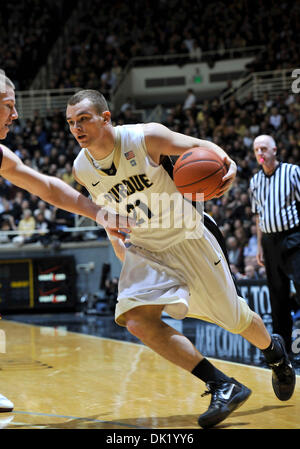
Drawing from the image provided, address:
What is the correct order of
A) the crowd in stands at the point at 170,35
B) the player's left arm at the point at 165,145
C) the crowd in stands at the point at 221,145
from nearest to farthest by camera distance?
the player's left arm at the point at 165,145
the crowd in stands at the point at 221,145
the crowd in stands at the point at 170,35

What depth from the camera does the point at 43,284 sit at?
1217 centimetres

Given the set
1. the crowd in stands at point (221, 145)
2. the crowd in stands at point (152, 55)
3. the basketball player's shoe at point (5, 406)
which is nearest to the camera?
the basketball player's shoe at point (5, 406)

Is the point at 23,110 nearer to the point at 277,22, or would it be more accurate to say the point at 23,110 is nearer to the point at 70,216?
the point at 70,216

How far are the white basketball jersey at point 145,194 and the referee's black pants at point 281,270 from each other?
83.6 inches

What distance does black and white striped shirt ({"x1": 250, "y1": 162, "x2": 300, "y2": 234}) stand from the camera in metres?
5.22

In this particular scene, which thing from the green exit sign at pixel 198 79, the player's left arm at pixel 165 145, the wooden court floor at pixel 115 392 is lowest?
the wooden court floor at pixel 115 392

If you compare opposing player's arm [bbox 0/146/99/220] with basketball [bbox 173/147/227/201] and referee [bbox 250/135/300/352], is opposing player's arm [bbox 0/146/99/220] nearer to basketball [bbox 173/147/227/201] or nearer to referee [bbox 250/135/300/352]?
basketball [bbox 173/147/227/201]

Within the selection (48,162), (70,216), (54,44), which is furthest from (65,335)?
(54,44)

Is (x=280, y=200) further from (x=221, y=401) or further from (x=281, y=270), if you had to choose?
(x=221, y=401)

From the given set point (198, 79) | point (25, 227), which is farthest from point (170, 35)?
point (25, 227)

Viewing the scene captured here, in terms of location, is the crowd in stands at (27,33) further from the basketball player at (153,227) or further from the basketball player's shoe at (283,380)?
the basketball player's shoe at (283,380)

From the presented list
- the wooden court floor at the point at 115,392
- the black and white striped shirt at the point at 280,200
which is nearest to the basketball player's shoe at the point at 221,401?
the wooden court floor at the point at 115,392

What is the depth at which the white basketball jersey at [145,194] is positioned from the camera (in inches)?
126
